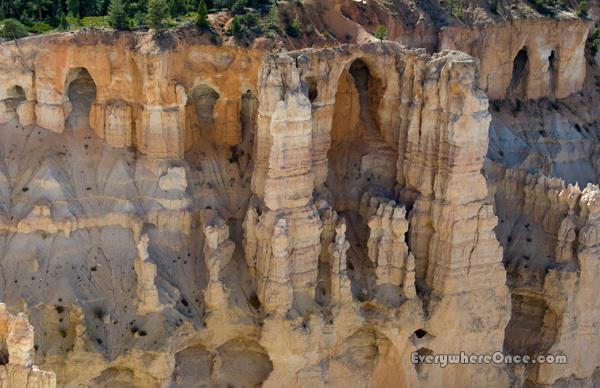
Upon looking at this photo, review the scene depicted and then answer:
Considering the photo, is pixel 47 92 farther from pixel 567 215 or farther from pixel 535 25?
pixel 535 25

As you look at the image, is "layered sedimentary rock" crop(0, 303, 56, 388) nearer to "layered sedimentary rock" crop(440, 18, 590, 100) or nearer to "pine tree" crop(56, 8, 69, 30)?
"pine tree" crop(56, 8, 69, 30)

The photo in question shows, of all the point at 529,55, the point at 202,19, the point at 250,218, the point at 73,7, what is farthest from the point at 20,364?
the point at 529,55

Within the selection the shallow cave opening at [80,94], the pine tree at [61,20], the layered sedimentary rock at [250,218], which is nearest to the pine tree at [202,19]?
the layered sedimentary rock at [250,218]

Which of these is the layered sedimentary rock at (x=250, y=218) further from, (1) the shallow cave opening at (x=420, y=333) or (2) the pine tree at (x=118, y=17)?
(2) the pine tree at (x=118, y=17)

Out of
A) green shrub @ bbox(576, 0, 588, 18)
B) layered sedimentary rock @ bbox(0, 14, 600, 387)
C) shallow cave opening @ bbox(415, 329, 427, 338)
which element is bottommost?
shallow cave opening @ bbox(415, 329, 427, 338)

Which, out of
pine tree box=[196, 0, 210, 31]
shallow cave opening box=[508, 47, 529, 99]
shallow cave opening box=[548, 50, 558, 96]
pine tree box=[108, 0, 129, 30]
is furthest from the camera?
shallow cave opening box=[548, 50, 558, 96]

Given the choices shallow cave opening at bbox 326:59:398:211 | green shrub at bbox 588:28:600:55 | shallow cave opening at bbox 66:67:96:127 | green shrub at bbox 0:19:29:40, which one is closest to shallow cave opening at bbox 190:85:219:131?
shallow cave opening at bbox 66:67:96:127

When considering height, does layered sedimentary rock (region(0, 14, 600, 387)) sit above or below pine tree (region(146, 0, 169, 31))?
below
